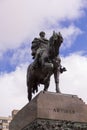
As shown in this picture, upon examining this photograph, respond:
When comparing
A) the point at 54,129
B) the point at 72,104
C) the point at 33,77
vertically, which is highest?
the point at 33,77

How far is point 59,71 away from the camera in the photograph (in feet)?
49.3

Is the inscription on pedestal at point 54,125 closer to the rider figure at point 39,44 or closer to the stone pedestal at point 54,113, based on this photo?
the stone pedestal at point 54,113

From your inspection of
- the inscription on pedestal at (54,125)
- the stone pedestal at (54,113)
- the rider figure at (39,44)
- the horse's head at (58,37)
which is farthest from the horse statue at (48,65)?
the inscription on pedestal at (54,125)

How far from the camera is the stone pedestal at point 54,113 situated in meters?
13.5

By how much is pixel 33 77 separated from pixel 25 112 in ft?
4.57

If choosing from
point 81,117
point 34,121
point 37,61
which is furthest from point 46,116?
point 37,61

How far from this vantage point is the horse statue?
14.5m

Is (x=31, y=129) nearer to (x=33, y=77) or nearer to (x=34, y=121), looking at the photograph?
(x=34, y=121)

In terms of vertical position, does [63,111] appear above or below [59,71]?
below

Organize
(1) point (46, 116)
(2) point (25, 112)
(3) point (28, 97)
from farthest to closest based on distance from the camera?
(3) point (28, 97)
(2) point (25, 112)
(1) point (46, 116)

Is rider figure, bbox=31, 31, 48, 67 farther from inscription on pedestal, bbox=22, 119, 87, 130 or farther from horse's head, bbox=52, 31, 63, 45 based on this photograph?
inscription on pedestal, bbox=22, 119, 87, 130

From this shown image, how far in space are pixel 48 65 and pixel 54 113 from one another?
1780mm

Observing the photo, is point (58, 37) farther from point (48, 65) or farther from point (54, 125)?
point (54, 125)

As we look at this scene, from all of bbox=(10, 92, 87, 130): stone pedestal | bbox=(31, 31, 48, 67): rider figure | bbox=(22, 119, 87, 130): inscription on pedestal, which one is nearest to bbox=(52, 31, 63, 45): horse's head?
bbox=(31, 31, 48, 67): rider figure
